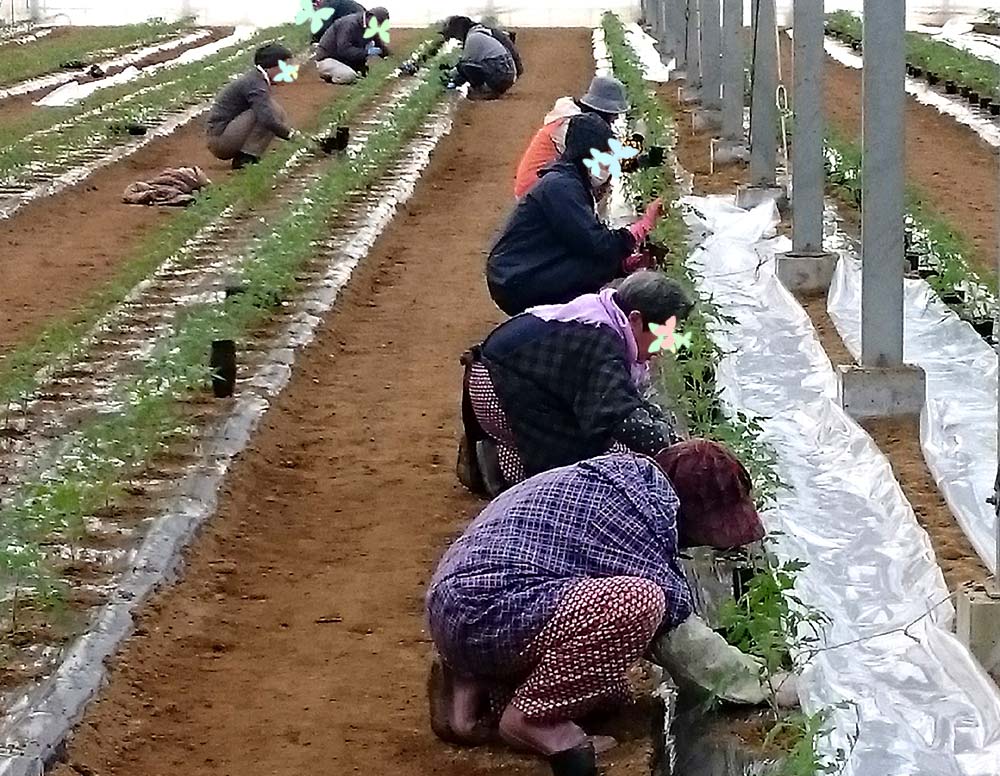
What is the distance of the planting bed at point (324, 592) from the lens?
3.98m

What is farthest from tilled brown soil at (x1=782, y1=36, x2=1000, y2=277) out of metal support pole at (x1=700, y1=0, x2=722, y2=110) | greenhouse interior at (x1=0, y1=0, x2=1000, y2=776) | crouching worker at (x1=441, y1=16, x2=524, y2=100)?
crouching worker at (x1=441, y1=16, x2=524, y2=100)

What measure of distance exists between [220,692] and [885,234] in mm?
3309

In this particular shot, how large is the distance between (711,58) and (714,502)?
478 inches

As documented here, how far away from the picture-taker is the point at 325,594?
4941mm

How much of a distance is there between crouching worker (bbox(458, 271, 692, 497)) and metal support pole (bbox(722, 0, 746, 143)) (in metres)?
8.67

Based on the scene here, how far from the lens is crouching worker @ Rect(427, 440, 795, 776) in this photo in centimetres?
349

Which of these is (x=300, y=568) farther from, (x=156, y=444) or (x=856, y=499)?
(x=856, y=499)

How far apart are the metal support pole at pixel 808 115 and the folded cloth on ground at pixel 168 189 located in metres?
4.63

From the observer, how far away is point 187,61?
22.3 m

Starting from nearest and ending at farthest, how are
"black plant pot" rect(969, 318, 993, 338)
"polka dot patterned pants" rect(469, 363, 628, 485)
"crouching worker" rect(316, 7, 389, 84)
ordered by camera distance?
"polka dot patterned pants" rect(469, 363, 628, 485), "black plant pot" rect(969, 318, 993, 338), "crouching worker" rect(316, 7, 389, 84)

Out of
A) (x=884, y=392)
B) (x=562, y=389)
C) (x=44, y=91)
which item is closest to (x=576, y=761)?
(x=562, y=389)

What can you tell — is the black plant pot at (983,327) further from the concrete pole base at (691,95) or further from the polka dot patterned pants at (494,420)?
the concrete pole base at (691,95)

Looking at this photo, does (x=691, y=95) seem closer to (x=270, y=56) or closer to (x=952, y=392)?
(x=270, y=56)
